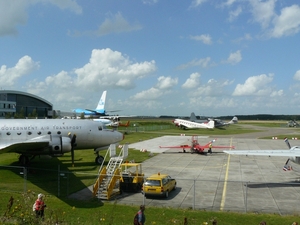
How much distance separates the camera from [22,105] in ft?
344

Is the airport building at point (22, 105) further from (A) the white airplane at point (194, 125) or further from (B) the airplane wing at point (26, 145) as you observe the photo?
(B) the airplane wing at point (26, 145)

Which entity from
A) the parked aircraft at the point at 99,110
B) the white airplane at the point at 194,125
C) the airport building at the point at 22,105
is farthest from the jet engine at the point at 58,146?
the parked aircraft at the point at 99,110

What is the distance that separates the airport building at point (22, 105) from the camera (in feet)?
306

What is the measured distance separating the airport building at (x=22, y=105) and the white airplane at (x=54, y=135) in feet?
216

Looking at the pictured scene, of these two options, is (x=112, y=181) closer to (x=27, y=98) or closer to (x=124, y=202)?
(x=124, y=202)

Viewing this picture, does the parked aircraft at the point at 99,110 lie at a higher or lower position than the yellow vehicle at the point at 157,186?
higher

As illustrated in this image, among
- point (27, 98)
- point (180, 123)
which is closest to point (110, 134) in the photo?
point (180, 123)

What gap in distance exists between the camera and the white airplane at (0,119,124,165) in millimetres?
23670

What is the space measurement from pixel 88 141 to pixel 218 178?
→ 40.1ft

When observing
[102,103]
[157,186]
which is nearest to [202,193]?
[157,186]

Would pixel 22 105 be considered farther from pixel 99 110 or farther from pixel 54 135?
pixel 54 135

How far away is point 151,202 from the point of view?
17.4 metres

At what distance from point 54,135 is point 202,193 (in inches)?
538

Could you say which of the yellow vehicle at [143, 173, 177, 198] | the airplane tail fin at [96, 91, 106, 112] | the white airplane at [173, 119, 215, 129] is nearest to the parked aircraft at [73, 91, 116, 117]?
the airplane tail fin at [96, 91, 106, 112]
